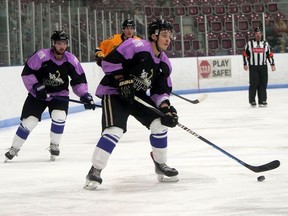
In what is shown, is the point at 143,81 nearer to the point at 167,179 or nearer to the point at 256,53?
the point at 167,179

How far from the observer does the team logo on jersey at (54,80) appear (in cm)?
550

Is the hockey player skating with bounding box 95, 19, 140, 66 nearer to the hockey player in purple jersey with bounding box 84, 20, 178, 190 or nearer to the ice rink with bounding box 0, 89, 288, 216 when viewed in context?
the ice rink with bounding box 0, 89, 288, 216

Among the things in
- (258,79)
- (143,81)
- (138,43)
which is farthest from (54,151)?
(258,79)

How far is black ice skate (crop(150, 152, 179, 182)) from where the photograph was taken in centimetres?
420

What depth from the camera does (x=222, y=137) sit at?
682 centimetres

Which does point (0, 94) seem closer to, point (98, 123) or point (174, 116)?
point (98, 123)

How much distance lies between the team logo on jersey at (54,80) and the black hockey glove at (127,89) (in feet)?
5.42

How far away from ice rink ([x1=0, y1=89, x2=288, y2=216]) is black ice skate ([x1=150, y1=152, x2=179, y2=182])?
0.05m

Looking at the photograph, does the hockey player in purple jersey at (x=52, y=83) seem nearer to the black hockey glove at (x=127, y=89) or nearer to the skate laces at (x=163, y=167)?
the skate laces at (x=163, y=167)

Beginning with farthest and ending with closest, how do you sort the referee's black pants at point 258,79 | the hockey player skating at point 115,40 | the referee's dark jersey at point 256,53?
1. the referee's dark jersey at point 256,53
2. the referee's black pants at point 258,79
3. the hockey player skating at point 115,40

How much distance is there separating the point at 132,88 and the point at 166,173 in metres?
0.59

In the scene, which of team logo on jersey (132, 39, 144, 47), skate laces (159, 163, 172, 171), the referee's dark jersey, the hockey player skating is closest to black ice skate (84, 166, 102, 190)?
skate laces (159, 163, 172, 171)

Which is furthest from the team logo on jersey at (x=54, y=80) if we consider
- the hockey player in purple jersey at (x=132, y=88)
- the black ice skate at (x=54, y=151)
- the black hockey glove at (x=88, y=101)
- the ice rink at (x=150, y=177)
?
the hockey player in purple jersey at (x=132, y=88)

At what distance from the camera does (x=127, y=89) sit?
12.8ft
